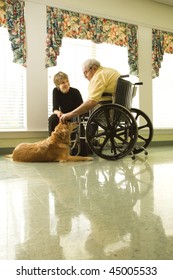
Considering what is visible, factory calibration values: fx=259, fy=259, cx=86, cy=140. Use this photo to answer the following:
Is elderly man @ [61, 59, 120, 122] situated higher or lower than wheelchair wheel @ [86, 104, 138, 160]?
higher

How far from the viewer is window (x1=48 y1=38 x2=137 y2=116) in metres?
4.26

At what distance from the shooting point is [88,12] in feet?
14.4

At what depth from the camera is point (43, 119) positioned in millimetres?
4066

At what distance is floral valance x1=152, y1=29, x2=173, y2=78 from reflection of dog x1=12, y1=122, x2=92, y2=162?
124 inches

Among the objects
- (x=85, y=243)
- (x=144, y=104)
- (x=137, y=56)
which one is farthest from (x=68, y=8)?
(x=85, y=243)

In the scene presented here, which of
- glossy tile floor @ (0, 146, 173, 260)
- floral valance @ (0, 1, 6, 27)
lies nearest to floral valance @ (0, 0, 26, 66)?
floral valance @ (0, 1, 6, 27)

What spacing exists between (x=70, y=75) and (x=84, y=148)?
1564 mm

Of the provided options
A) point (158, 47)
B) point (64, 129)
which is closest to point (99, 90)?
point (64, 129)

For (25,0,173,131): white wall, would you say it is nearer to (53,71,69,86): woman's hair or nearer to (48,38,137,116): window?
(48,38,137,116): window

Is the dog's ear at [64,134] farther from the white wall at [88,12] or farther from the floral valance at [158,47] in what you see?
the floral valance at [158,47]

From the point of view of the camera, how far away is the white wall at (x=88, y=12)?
3971 millimetres

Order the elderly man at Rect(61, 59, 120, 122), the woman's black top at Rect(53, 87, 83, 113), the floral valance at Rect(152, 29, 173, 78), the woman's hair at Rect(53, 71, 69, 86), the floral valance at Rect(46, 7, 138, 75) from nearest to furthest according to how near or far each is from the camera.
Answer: the elderly man at Rect(61, 59, 120, 122) → the woman's hair at Rect(53, 71, 69, 86) → the woman's black top at Rect(53, 87, 83, 113) → the floral valance at Rect(46, 7, 138, 75) → the floral valance at Rect(152, 29, 173, 78)

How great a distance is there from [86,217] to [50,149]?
5.69ft

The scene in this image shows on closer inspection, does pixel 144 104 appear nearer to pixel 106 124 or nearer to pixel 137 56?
pixel 137 56
